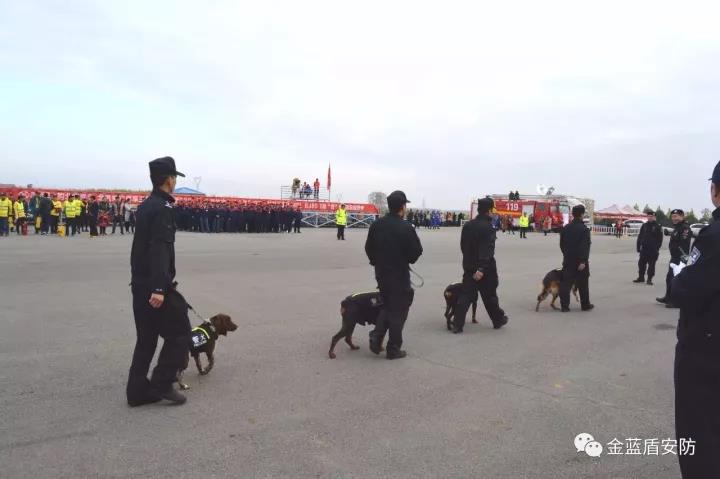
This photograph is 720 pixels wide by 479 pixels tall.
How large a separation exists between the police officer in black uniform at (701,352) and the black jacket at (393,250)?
3395mm

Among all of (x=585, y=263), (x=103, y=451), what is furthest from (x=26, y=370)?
(x=585, y=263)

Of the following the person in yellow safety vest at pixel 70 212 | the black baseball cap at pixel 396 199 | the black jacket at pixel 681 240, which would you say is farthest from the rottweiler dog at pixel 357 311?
the person in yellow safety vest at pixel 70 212

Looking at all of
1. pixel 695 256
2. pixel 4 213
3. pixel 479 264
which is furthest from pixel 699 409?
pixel 4 213

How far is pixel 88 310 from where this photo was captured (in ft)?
26.7

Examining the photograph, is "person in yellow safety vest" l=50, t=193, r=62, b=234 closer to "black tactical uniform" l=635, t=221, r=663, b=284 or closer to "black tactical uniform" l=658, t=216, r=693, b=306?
"black tactical uniform" l=635, t=221, r=663, b=284

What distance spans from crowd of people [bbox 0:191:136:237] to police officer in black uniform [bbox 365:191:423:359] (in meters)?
19.9

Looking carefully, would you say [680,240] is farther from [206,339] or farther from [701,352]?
[206,339]

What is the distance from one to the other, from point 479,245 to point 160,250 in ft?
14.7

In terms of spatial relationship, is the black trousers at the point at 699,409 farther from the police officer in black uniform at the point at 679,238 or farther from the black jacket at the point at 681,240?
the black jacket at the point at 681,240

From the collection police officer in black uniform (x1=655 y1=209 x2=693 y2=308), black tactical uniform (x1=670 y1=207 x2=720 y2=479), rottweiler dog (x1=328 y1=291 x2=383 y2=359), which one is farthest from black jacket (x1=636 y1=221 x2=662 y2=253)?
black tactical uniform (x1=670 y1=207 x2=720 y2=479)

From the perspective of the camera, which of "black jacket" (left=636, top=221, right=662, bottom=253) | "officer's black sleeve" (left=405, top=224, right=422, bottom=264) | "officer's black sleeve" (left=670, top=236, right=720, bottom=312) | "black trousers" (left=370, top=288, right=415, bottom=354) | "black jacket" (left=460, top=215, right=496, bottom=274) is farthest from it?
"black jacket" (left=636, top=221, right=662, bottom=253)

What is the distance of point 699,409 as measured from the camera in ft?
8.84

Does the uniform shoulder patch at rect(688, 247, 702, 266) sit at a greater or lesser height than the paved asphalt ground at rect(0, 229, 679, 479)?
greater

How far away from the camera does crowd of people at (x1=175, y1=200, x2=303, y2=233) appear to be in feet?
99.0
